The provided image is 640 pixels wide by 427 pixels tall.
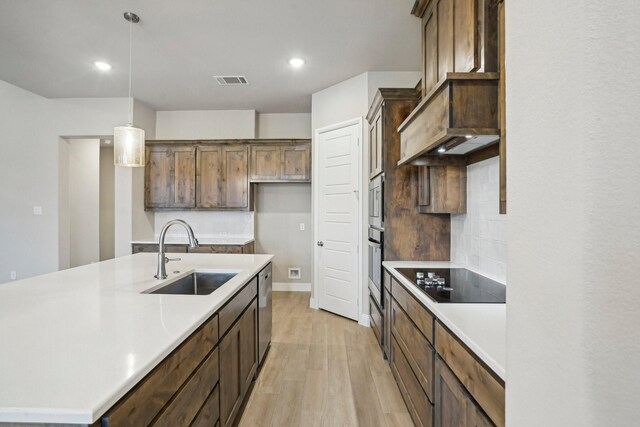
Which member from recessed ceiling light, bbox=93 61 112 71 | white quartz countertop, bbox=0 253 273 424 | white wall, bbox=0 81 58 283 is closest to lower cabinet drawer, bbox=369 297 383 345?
white quartz countertop, bbox=0 253 273 424

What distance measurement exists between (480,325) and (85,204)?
271 inches

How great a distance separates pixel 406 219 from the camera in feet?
8.74

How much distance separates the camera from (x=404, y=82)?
3.58 metres

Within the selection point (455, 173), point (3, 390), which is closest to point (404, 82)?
point (455, 173)

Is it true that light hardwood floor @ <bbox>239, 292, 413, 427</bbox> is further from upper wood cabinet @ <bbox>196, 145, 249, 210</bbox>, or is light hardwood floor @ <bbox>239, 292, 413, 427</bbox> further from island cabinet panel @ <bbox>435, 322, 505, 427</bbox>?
upper wood cabinet @ <bbox>196, 145, 249, 210</bbox>

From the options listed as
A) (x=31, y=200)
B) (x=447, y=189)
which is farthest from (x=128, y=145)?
(x=31, y=200)

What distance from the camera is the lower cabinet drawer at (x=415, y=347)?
1.51 meters

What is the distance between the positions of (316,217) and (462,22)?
9.25ft

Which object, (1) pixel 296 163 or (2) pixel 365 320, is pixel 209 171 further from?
(2) pixel 365 320

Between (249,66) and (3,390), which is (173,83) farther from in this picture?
(3,390)

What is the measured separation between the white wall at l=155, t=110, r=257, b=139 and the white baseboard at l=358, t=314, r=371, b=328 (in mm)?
3202

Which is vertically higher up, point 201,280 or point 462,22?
point 462,22

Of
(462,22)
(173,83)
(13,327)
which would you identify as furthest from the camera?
(173,83)

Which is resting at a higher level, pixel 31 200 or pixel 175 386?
pixel 31 200
